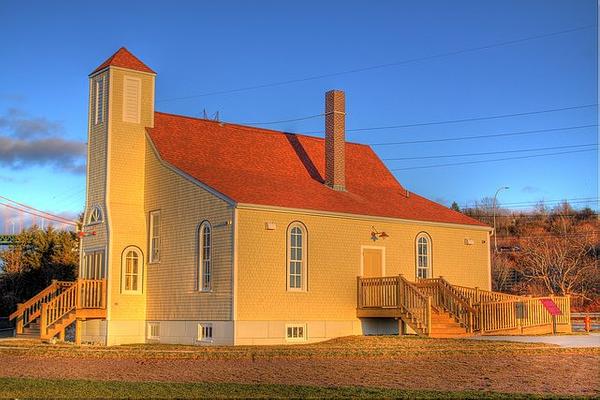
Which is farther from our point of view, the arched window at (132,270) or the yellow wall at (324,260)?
the arched window at (132,270)

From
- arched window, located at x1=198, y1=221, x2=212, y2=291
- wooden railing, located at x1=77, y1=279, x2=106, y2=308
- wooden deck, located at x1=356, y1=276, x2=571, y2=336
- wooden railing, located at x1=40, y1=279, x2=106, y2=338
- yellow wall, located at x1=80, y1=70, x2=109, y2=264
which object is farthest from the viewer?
yellow wall, located at x1=80, y1=70, x2=109, y2=264

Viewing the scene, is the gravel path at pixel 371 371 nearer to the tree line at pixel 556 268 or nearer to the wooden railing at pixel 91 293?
the wooden railing at pixel 91 293

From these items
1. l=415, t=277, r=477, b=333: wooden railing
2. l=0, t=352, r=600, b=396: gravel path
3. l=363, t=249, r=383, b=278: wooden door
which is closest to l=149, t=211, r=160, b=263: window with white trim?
l=363, t=249, r=383, b=278: wooden door

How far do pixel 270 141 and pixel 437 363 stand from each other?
16867mm

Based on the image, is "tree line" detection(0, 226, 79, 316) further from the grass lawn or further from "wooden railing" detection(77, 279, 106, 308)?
the grass lawn

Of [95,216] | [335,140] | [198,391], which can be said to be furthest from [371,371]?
[95,216]

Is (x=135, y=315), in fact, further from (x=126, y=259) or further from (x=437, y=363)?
(x=437, y=363)

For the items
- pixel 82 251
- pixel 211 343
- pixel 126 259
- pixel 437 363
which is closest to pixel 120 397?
pixel 437 363

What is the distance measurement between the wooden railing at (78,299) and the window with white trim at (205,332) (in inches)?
173

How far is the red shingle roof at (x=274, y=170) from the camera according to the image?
28625mm

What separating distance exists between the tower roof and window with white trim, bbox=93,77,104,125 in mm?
545

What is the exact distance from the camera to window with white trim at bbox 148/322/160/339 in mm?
29531

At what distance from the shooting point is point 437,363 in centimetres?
1892

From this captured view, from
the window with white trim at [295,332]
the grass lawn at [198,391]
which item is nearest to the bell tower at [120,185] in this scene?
the window with white trim at [295,332]
